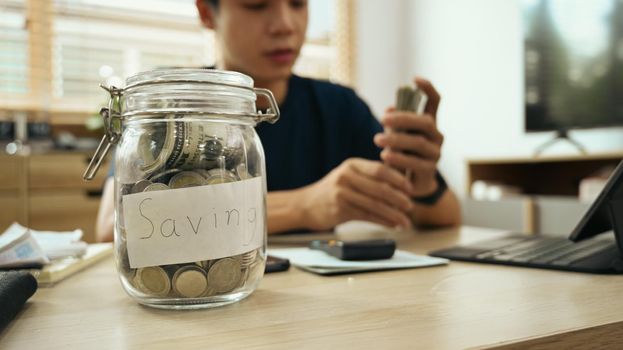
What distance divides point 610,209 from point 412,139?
0.35 meters

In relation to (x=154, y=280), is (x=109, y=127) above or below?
above

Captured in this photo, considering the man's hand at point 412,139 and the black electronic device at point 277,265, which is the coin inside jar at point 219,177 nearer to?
the black electronic device at point 277,265

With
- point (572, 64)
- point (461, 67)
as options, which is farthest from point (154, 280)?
point (461, 67)

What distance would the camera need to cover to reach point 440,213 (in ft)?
3.60

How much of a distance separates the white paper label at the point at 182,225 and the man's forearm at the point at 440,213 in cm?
74

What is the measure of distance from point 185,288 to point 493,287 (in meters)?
0.26

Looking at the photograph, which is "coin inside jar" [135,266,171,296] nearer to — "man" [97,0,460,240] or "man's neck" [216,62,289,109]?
"man" [97,0,460,240]

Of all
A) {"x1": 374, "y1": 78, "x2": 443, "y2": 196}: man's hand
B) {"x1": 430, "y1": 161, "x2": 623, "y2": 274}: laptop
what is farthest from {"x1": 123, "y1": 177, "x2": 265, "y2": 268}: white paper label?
{"x1": 374, "y1": 78, "x2": 443, "y2": 196}: man's hand

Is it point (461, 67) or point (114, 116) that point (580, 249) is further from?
point (461, 67)

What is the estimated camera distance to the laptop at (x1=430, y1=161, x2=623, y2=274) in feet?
1.79

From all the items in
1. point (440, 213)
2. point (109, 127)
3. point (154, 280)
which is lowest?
point (440, 213)

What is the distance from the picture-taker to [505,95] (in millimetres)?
3076

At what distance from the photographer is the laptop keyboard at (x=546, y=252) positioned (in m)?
0.60

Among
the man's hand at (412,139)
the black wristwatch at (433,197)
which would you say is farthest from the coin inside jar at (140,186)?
the black wristwatch at (433,197)
